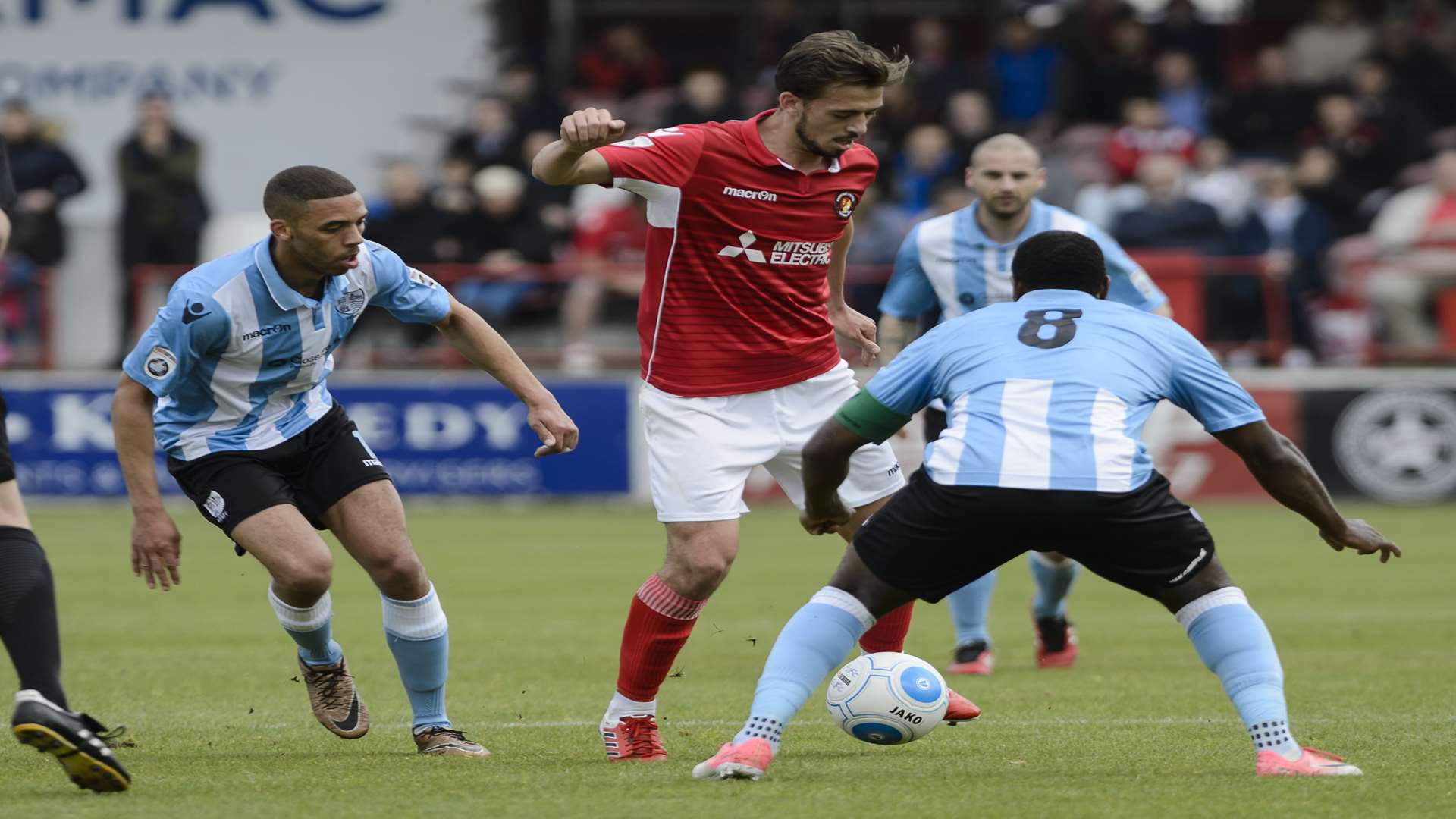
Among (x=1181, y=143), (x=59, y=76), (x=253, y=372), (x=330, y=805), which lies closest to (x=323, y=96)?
(x=59, y=76)

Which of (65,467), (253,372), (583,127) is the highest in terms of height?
(583,127)

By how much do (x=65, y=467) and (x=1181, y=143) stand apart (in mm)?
10768

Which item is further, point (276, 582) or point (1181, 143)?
point (1181, 143)

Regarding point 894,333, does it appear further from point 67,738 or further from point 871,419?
point 67,738

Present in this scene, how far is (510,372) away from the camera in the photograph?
21.8 ft

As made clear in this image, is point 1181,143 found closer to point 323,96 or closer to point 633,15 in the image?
point 633,15

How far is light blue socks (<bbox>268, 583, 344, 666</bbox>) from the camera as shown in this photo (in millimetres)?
6801

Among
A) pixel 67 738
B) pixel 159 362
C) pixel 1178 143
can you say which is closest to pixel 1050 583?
pixel 159 362

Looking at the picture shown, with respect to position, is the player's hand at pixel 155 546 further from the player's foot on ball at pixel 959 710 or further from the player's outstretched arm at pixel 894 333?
the player's outstretched arm at pixel 894 333

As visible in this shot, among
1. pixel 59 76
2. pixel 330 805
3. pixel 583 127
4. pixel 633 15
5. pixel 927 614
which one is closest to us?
pixel 330 805

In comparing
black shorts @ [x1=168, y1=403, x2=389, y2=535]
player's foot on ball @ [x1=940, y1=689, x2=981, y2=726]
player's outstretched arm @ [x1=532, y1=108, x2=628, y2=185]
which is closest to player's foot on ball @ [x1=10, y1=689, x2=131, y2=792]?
black shorts @ [x1=168, y1=403, x2=389, y2=535]

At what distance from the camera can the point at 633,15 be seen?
24891mm

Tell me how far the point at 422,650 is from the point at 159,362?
126cm

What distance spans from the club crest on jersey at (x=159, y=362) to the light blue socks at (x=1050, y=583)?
4174mm
